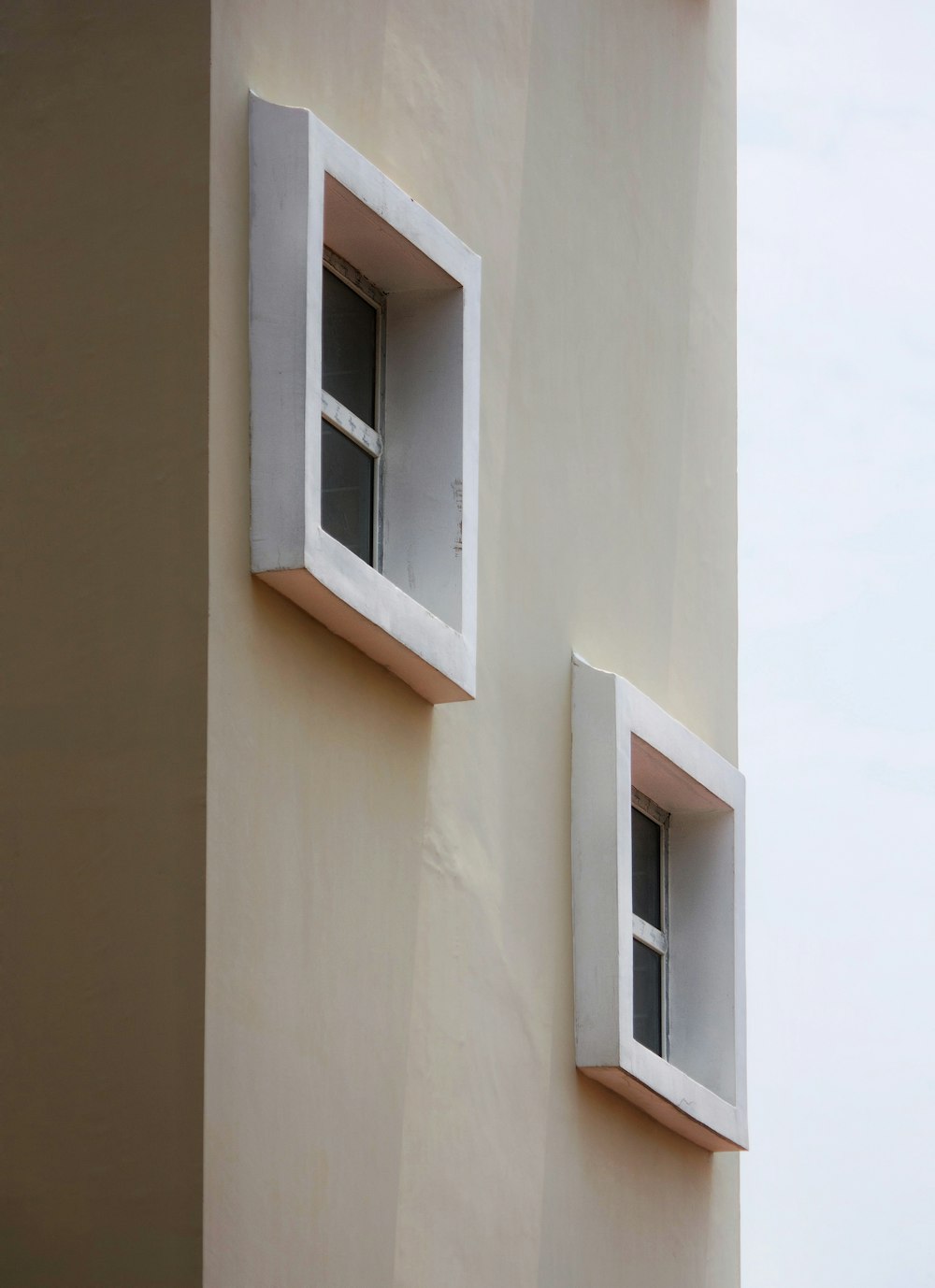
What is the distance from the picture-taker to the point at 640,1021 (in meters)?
10.4

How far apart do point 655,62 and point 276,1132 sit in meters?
6.16

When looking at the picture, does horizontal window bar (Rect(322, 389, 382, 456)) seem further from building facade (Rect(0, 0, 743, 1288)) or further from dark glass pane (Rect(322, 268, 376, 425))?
building facade (Rect(0, 0, 743, 1288))

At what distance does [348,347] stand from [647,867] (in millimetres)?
3515

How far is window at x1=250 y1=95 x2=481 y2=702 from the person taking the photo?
6.88 meters

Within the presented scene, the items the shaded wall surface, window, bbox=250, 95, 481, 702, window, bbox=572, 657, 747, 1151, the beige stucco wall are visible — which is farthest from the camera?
window, bbox=572, 657, 747, 1151

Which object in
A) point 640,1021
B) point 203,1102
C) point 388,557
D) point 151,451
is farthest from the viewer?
point 640,1021

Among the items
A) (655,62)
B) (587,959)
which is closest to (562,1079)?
(587,959)

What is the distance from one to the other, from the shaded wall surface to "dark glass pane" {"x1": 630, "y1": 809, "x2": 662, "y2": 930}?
4148mm

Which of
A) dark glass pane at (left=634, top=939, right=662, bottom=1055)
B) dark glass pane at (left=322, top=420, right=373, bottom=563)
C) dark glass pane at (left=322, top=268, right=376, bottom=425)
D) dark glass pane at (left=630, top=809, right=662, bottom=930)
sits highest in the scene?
dark glass pane at (left=322, top=268, right=376, bottom=425)

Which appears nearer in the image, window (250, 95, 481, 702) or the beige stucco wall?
the beige stucco wall

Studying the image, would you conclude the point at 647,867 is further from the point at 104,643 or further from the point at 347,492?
the point at 104,643

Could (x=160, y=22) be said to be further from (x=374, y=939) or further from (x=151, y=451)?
(x=374, y=939)

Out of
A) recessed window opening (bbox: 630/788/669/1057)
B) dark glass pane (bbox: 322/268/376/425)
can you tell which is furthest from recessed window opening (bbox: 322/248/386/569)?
recessed window opening (bbox: 630/788/669/1057)

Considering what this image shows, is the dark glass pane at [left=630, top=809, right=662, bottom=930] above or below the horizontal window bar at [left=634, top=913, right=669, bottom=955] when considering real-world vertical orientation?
above
